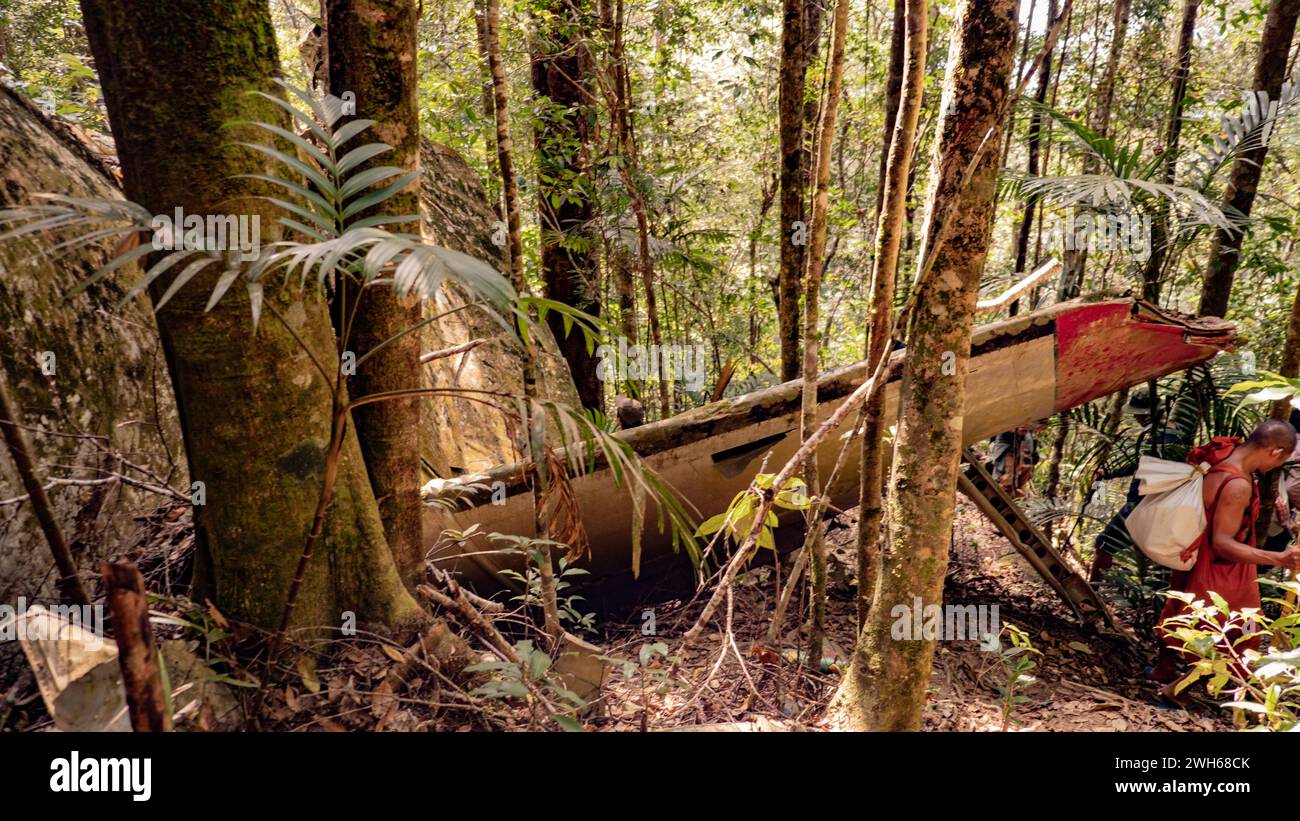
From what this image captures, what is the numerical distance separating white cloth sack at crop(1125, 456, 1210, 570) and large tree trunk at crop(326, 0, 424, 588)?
13.5ft

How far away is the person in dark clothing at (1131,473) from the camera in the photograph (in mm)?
5039

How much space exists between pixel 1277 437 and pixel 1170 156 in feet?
8.36

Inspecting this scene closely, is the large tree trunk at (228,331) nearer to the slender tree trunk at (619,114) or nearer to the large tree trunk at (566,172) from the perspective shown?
the large tree trunk at (566,172)

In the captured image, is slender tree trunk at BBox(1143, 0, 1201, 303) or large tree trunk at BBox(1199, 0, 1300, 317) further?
slender tree trunk at BBox(1143, 0, 1201, 303)

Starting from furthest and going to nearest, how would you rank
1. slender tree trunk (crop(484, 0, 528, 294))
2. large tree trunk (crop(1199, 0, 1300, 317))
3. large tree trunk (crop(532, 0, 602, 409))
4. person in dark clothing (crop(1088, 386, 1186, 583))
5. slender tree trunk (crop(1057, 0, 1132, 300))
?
slender tree trunk (crop(1057, 0, 1132, 300)) < large tree trunk (crop(532, 0, 602, 409)) < person in dark clothing (crop(1088, 386, 1186, 583)) < large tree trunk (crop(1199, 0, 1300, 317)) < slender tree trunk (crop(484, 0, 528, 294))

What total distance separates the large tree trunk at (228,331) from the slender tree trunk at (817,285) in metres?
2.06

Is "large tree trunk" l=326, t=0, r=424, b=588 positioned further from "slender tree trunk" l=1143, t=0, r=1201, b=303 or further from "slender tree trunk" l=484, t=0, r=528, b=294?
"slender tree trunk" l=1143, t=0, r=1201, b=303

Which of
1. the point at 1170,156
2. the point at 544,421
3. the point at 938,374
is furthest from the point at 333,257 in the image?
the point at 1170,156

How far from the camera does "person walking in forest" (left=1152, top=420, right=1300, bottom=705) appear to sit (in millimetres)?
4055

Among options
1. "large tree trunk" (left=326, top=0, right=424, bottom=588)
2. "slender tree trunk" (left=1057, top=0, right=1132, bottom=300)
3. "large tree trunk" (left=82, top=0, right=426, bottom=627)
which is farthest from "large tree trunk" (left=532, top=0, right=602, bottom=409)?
"slender tree trunk" (left=1057, top=0, right=1132, bottom=300)

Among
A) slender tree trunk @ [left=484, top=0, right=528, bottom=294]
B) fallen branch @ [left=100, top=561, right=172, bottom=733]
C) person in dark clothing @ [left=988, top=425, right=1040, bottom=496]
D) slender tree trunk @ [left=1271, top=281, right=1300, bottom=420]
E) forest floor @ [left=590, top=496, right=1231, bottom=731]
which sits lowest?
forest floor @ [left=590, top=496, right=1231, bottom=731]

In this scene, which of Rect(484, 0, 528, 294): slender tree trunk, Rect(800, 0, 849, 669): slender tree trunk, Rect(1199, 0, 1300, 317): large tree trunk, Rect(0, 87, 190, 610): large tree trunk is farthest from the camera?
Rect(1199, 0, 1300, 317): large tree trunk

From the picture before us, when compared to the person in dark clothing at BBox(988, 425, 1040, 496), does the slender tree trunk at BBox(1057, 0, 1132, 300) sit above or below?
above
